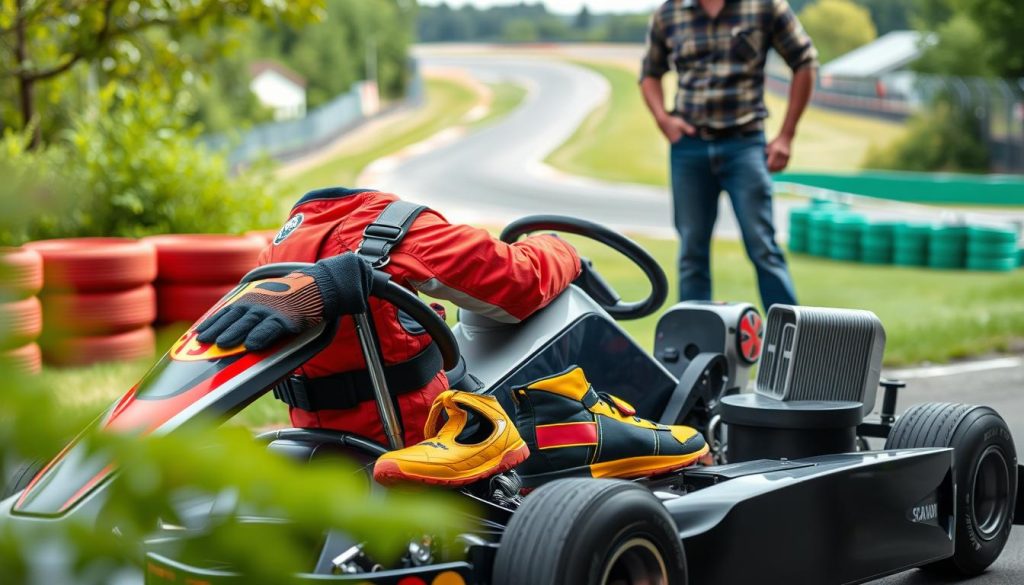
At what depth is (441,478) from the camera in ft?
8.79

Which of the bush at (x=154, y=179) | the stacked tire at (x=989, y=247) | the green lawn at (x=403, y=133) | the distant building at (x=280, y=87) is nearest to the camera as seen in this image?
the bush at (x=154, y=179)

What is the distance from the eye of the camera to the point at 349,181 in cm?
3934

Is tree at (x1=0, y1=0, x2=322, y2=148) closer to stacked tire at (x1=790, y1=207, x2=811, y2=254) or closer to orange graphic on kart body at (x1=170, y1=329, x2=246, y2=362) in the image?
orange graphic on kart body at (x1=170, y1=329, x2=246, y2=362)

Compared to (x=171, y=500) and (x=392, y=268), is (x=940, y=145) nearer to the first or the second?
(x=392, y=268)

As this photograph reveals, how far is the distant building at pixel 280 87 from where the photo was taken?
96875 millimetres

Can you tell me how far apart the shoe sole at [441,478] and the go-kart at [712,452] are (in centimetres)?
8

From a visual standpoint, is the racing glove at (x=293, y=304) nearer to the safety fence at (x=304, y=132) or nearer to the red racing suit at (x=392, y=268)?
the red racing suit at (x=392, y=268)

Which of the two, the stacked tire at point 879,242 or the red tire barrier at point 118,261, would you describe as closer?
the red tire barrier at point 118,261

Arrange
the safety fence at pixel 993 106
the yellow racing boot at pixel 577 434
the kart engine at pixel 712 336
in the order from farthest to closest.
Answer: the safety fence at pixel 993 106 < the kart engine at pixel 712 336 < the yellow racing boot at pixel 577 434

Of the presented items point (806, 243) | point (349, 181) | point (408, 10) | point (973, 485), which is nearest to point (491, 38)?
point (408, 10)

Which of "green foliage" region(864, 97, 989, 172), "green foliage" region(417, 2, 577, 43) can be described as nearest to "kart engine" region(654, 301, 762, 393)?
"green foliage" region(864, 97, 989, 172)

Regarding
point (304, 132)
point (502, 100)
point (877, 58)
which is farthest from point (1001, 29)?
point (877, 58)

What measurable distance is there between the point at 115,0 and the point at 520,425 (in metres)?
6.71

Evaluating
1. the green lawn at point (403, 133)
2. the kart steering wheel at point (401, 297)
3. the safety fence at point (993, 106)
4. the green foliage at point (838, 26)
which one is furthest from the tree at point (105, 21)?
the green foliage at point (838, 26)
